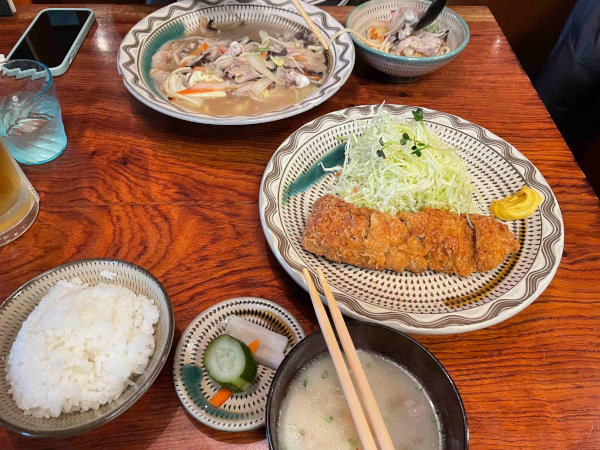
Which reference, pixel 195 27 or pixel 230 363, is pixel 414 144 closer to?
pixel 230 363

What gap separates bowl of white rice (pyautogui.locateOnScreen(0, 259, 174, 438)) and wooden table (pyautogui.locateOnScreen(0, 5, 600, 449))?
0.57 feet

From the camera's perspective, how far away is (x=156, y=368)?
113cm

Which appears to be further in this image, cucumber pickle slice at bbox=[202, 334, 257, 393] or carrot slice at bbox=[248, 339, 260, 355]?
carrot slice at bbox=[248, 339, 260, 355]

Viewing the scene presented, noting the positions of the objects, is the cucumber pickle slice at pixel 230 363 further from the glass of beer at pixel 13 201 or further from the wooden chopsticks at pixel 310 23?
the wooden chopsticks at pixel 310 23

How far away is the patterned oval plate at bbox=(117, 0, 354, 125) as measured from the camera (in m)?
1.99

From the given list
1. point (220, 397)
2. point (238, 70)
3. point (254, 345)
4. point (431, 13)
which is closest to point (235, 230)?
point (254, 345)

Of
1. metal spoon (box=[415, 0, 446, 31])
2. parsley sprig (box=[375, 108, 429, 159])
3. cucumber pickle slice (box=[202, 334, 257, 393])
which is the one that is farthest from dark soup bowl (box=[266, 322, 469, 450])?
metal spoon (box=[415, 0, 446, 31])

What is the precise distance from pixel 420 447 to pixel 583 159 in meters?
3.57

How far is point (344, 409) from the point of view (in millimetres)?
1091

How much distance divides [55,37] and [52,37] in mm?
18

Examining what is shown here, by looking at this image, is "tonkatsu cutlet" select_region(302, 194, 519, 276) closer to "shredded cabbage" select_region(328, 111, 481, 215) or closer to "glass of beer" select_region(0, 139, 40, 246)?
"shredded cabbage" select_region(328, 111, 481, 215)

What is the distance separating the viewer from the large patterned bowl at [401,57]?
89.3 inches

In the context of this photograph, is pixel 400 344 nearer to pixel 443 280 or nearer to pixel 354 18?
pixel 443 280

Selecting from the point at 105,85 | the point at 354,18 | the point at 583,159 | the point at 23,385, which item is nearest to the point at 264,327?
the point at 23,385
